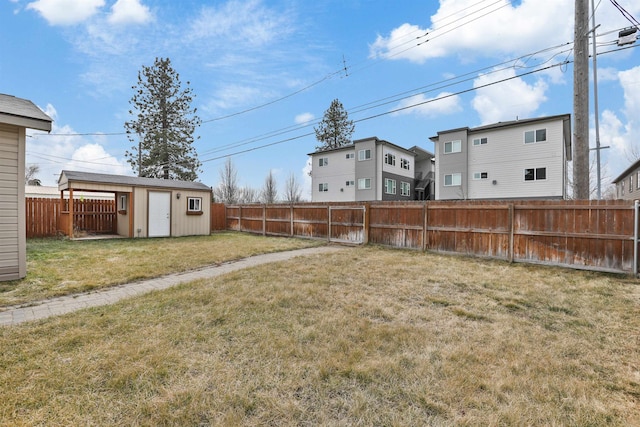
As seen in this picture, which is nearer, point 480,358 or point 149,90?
point 480,358

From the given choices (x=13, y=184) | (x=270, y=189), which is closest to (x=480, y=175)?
(x=13, y=184)

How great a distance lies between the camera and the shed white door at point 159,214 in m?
13.2

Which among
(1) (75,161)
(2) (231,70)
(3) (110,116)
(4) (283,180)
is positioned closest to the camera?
(2) (231,70)

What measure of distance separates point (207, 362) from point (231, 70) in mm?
14548

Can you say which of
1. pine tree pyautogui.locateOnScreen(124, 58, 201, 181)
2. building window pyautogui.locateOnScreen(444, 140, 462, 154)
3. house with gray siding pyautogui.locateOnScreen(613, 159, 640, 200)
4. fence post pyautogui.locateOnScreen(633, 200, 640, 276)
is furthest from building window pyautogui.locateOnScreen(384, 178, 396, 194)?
fence post pyautogui.locateOnScreen(633, 200, 640, 276)

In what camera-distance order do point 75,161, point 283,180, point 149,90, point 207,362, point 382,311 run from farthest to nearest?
1. point 283,180
2. point 75,161
3. point 149,90
4. point 382,311
5. point 207,362

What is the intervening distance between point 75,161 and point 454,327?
39638 mm

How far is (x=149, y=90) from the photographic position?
2394 centimetres

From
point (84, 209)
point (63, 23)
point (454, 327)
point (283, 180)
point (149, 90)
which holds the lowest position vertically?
point (454, 327)

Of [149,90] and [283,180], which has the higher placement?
[149,90]

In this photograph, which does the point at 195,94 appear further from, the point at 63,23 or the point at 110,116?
the point at 63,23

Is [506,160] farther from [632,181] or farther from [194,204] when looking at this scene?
[194,204]

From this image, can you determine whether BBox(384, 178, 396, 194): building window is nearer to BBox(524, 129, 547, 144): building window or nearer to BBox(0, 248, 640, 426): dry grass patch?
BBox(524, 129, 547, 144): building window

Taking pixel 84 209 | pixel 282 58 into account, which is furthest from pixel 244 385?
pixel 84 209
